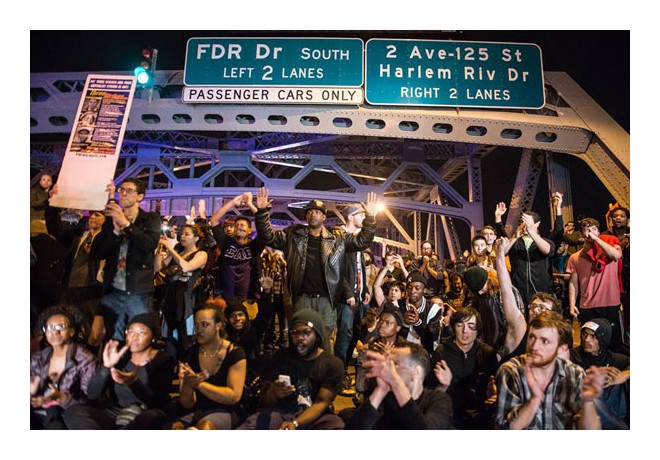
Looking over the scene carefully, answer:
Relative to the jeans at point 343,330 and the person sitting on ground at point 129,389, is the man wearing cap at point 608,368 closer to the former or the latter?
the jeans at point 343,330

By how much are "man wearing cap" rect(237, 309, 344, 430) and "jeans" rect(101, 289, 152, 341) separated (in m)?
1.52

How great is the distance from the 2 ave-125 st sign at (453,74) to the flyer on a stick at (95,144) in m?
3.16

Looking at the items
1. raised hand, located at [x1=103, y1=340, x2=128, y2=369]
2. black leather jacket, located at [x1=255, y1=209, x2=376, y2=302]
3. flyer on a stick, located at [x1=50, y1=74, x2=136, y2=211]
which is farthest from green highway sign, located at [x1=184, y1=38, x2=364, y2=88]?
raised hand, located at [x1=103, y1=340, x2=128, y2=369]

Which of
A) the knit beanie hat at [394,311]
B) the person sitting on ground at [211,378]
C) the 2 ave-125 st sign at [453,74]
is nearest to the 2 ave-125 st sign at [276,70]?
the 2 ave-125 st sign at [453,74]

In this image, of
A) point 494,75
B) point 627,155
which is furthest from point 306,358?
point 627,155

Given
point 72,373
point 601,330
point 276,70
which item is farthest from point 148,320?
point 601,330

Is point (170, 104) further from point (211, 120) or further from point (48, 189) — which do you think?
point (48, 189)

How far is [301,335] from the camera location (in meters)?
3.80

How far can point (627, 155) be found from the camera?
661 centimetres

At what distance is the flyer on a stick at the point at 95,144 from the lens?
497 centimetres

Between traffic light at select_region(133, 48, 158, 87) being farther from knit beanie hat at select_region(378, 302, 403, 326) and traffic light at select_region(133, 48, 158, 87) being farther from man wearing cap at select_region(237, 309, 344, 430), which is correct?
knit beanie hat at select_region(378, 302, 403, 326)

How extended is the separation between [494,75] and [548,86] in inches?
73.2

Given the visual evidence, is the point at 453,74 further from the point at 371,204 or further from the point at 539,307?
the point at 539,307

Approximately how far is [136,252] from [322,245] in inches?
78.5
